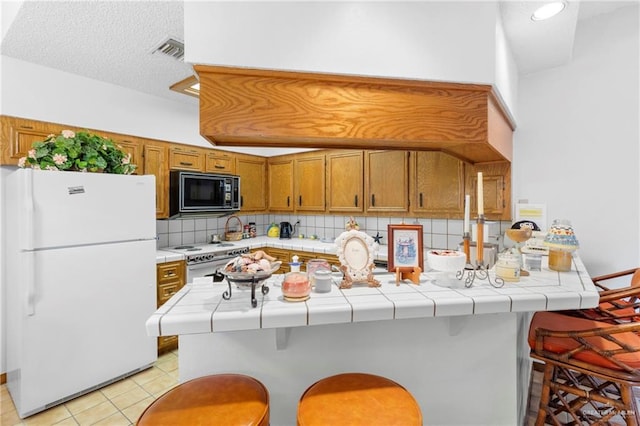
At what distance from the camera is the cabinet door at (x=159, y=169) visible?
9.77 ft

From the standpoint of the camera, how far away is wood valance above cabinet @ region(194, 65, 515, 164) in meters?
1.35

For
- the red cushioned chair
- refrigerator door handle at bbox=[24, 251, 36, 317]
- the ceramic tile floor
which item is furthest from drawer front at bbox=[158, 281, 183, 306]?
the red cushioned chair

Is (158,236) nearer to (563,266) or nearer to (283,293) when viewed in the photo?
(283,293)

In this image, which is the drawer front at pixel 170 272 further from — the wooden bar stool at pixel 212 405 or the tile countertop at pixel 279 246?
the wooden bar stool at pixel 212 405

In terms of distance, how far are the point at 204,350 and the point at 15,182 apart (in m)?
1.99

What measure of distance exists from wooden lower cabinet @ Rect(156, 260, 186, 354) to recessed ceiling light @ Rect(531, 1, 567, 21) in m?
3.31

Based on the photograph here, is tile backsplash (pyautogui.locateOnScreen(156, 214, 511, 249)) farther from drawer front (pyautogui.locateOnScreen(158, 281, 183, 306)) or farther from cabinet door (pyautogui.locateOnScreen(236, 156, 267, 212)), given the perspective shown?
drawer front (pyautogui.locateOnScreen(158, 281, 183, 306))

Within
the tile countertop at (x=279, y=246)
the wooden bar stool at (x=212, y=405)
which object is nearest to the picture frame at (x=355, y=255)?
the wooden bar stool at (x=212, y=405)

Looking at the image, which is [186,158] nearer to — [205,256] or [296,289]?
[205,256]

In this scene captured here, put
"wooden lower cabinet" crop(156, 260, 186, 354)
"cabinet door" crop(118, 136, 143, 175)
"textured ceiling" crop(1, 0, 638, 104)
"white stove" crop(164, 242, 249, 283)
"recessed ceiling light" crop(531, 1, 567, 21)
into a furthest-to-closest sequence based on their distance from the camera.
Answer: "white stove" crop(164, 242, 249, 283) → "cabinet door" crop(118, 136, 143, 175) → "wooden lower cabinet" crop(156, 260, 186, 354) → "textured ceiling" crop(1, 0, 638, 104) → "recessed ceiling light" crop(531, 1, 567, 21)

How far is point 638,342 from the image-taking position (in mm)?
1338

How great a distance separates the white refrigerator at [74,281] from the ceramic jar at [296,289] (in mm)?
1886

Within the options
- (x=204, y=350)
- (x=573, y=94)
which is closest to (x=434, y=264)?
(x=204, y=350)

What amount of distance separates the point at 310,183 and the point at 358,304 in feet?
9.23
